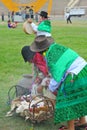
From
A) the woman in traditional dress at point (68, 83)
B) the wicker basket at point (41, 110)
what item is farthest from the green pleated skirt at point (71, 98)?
the wicker basket at point (41, 110)

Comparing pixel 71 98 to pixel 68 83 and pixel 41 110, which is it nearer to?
pixel 68 83

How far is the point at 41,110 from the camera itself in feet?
18.6

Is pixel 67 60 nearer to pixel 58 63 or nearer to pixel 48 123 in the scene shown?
pixel 58 63

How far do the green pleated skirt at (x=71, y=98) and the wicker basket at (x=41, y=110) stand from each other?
0.58m

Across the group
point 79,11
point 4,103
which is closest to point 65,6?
point 79,11

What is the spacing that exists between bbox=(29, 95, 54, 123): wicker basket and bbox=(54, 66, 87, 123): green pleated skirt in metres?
0.58

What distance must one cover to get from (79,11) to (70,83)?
52.5 meters

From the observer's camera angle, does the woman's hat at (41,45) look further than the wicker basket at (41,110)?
No

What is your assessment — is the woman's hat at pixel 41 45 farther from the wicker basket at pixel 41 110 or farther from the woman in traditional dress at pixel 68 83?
the wicker basket at pixel 41 110

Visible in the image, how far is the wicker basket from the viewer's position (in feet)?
18.4

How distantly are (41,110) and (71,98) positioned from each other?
0.73 meters

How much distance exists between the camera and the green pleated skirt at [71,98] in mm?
5008

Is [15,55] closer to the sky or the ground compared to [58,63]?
closer to the ground

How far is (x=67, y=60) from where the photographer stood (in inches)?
198
